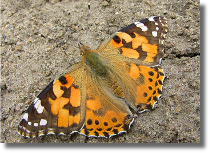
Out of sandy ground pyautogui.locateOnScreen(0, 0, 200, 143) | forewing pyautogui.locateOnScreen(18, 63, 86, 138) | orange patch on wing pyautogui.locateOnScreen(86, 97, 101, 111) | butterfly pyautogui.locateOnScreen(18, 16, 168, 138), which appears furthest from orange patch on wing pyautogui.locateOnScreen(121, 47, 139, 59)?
forewing pyautogui.locateOnScreen(18, 63, 86, 138)

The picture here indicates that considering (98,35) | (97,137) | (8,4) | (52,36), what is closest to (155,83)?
(97,137)

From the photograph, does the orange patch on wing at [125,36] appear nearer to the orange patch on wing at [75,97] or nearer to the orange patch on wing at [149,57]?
the orange patch on wing at [149,57]

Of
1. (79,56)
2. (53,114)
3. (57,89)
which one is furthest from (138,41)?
(53,114)

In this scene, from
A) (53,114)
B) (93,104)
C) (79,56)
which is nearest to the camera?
(53,114)

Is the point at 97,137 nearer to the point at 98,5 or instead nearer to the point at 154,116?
the point at 154,116

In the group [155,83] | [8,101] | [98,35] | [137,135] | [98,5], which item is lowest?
[137,135]

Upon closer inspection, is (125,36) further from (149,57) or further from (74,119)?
(74,119)
